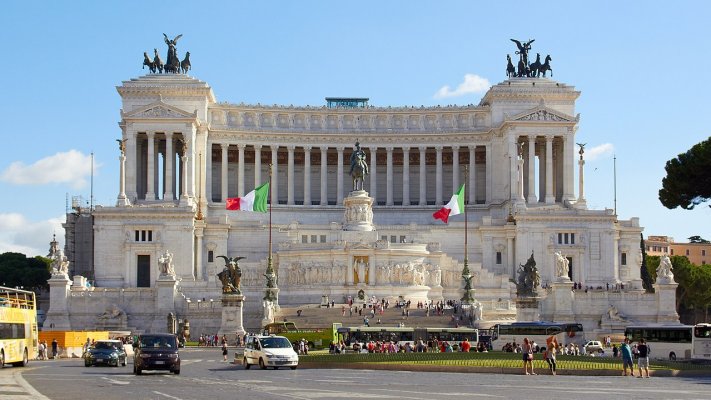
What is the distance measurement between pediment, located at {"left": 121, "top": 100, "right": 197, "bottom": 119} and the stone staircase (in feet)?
113

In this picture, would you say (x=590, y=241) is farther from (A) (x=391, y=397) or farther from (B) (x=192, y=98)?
(A) (x=391, y=397)

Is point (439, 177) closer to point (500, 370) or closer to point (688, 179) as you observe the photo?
point (688, 179)

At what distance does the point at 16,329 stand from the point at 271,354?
11.9 metres

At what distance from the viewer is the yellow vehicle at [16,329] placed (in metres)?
55.6

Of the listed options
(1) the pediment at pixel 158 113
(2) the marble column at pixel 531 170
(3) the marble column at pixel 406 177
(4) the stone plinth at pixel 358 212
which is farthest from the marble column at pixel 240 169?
(2) the marble column at pixel 531 170

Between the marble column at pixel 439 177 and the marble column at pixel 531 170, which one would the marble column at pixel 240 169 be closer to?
the marble column at pixel 439 177

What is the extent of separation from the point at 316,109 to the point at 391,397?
10270 cm

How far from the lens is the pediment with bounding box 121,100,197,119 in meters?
128

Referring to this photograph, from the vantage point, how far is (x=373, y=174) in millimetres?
141000

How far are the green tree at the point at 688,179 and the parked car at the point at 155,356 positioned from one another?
129ft

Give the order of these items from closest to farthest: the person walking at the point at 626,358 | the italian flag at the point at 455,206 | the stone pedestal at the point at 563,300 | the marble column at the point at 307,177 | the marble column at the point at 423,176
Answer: the person walking at the point at 626,358 → the stone pedestal at the point at 563,300 → the italian flag at the point at 455,206 → the marble column at the point at 307,177 → the marble column at the point at 423,176

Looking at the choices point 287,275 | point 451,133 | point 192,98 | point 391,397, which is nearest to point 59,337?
point 287,275

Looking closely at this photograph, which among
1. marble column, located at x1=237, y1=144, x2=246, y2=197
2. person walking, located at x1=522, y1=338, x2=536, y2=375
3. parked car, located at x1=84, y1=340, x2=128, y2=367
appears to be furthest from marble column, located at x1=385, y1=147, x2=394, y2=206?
person walking, located at x1=522, y1=338, x2=536, y2=375

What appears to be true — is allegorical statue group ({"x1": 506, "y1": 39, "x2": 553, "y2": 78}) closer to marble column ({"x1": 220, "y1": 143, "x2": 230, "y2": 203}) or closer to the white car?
marble column ({"x1": 220, "y1": 143, "x2": 230, "y2": 203})
